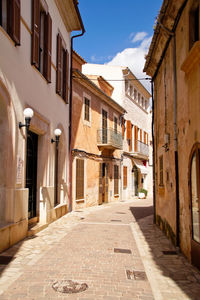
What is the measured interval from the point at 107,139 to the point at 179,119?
11597 millimetres

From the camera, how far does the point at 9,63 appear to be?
6660mm

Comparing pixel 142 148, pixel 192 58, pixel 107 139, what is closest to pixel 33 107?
pixel 192 58

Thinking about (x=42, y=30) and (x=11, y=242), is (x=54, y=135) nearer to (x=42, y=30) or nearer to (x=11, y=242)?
(x=42, y=30)

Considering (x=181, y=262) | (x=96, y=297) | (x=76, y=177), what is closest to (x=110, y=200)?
(x=76, y=177)

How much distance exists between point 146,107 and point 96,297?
89.4 feet

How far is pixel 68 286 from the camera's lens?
4355 millimetres

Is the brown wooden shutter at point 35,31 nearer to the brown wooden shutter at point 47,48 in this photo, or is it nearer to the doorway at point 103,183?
the brown wooden shutter at point 47,48

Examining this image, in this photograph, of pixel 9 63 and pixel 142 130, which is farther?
pixel 142 130

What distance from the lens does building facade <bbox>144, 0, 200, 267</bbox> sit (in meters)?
5.34

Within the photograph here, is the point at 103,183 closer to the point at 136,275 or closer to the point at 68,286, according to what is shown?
the point at 136,275

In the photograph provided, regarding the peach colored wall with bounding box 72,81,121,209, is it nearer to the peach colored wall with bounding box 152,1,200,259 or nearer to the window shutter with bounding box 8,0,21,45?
the peach colored wall with bounding box 152,1,200,259

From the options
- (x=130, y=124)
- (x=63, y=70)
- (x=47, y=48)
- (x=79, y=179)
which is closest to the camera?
(x=47, y=48)

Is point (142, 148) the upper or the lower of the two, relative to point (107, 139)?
upper

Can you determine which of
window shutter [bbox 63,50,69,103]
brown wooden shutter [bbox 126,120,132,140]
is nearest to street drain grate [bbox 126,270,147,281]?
window shutter [bbox 63,50,69,103]
